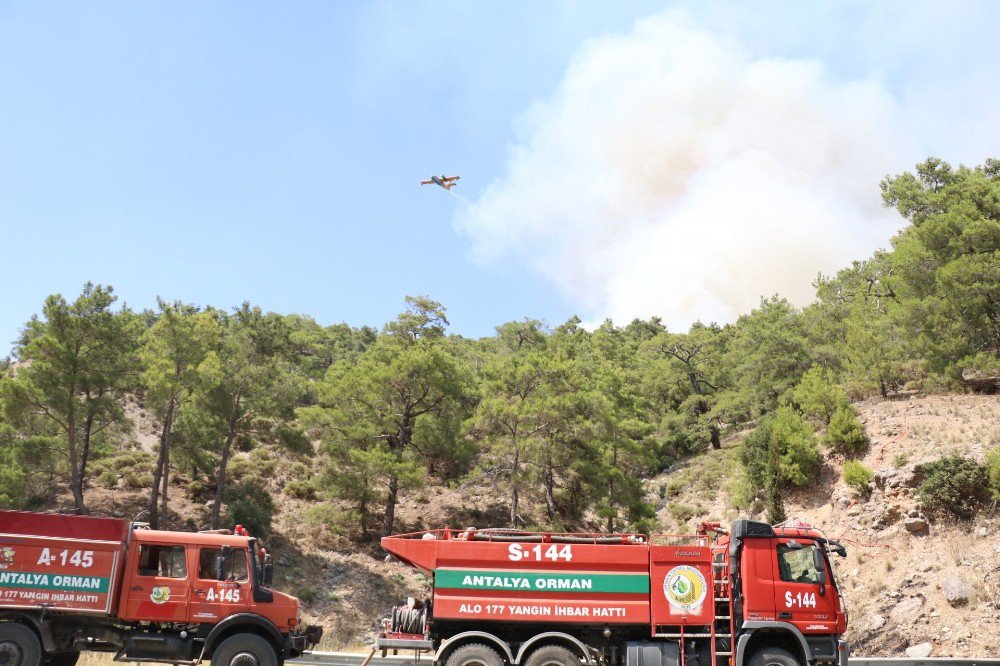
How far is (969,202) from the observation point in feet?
110

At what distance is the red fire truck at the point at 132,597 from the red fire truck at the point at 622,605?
256cm

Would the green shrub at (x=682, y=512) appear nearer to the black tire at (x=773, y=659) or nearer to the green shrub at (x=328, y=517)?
the green shrub at (x=328, y=517)

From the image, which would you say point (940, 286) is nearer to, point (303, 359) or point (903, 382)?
point (903, 382)

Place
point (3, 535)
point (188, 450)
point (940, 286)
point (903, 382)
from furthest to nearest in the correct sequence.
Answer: point (903, 382) → point (188, 450) → point (940, 286) → point (3, 535)

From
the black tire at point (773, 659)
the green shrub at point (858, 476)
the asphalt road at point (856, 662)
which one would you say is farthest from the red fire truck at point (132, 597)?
the green shrub at point (858, 476)

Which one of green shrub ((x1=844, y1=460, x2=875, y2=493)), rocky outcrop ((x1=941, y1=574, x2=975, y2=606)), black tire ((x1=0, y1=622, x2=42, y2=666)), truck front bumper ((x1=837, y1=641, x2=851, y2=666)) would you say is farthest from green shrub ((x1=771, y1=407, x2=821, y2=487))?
black tire ((x1=0, y1=622, x2=42, y2=666))

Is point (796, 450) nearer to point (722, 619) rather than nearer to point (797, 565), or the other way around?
point (797, 565)

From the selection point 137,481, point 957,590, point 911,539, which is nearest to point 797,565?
point 957,590

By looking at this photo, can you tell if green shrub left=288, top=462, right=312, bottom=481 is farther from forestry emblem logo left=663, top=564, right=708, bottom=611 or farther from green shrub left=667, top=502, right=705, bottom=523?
forestry emblem logo left=663, top=564, right=708, bottom=611

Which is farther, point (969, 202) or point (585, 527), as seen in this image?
point (585, 527)

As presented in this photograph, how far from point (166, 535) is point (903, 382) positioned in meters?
37.5

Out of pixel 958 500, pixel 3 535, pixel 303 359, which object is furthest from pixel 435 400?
pixel 3 535

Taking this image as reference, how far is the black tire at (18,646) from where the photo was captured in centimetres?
1259

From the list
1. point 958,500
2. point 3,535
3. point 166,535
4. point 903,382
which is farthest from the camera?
point 903,382
